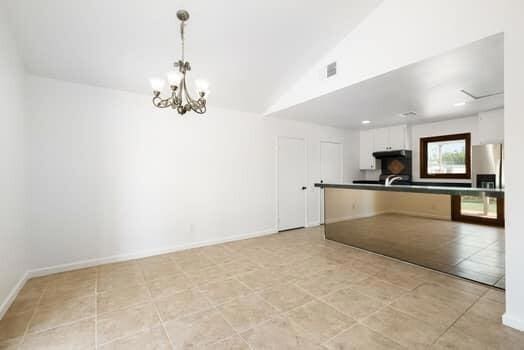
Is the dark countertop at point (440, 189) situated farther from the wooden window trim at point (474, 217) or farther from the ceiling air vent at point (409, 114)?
the ceiling air vent at point (409, 114)

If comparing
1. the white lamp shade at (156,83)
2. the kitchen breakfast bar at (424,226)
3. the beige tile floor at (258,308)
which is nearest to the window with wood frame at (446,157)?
the kitchen breakfast bar at (424,226)

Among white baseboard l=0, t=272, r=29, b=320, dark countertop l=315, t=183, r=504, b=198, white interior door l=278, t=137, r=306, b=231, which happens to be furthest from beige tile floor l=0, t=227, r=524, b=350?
white interior door l=278, t=137, r=306, b=231

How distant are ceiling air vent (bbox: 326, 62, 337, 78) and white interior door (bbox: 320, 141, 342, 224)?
249 centimetres

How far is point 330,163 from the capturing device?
18.8 feet

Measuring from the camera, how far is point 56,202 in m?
2.95

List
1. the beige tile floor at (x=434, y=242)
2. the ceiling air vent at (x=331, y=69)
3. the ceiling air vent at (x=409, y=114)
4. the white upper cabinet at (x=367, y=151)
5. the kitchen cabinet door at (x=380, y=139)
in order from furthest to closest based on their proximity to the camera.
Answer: the white upper cabinet at (x=367, y=151) → the kitchen cabinet door at (x=380, y=139) → the ceiling air vent at (x=409, y=114) → the ceiling air vent at (x=331, y=69) → the beige tile floor at (x=434, y=242)

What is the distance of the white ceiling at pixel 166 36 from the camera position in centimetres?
221

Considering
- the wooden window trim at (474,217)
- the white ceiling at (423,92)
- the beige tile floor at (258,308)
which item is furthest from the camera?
the wooden window trim at (474,217)

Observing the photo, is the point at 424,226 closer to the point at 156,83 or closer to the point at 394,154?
the point at 394,154

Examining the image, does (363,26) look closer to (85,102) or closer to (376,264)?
(376,264)

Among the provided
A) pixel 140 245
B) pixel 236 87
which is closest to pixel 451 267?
pixel 236 87

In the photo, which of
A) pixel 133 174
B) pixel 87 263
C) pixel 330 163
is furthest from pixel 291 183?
pixel 87 263

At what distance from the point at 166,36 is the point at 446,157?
6.11 meters

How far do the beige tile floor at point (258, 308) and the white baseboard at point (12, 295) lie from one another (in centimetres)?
5
